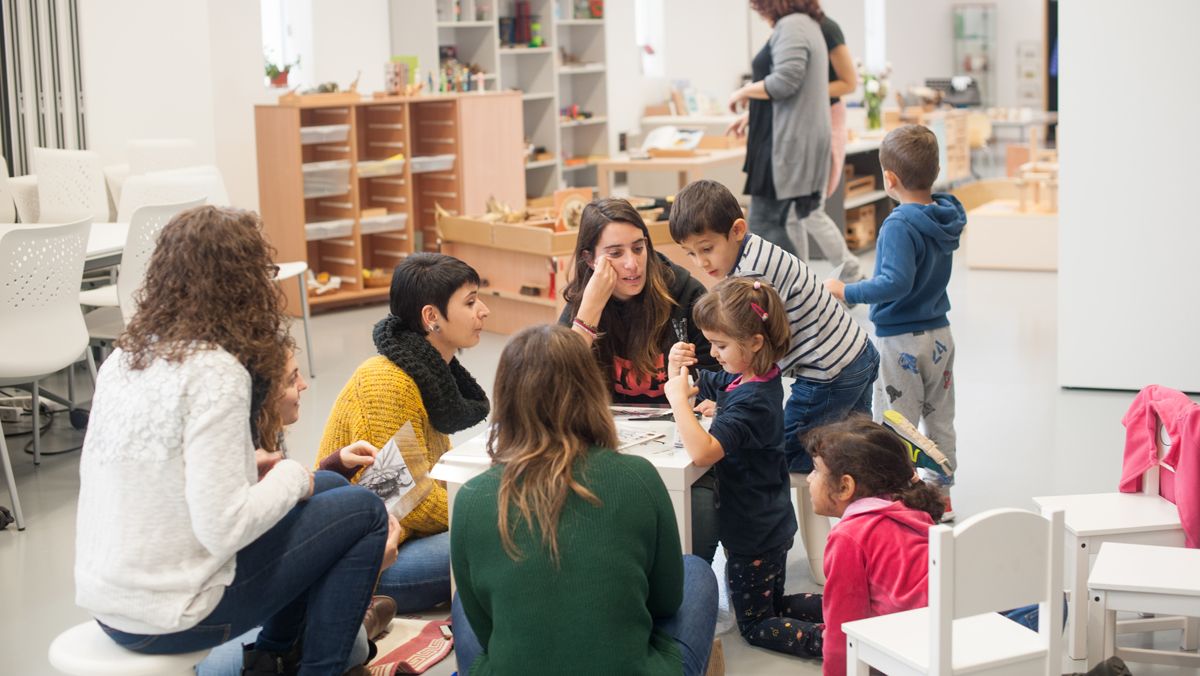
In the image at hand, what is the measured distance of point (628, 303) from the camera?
3344 mm

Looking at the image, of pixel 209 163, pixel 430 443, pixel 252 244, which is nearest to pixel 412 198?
pixel 209 163

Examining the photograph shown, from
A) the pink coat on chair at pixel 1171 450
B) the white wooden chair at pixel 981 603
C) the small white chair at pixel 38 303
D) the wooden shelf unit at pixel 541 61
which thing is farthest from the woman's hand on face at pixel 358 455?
the wooden shelf unit at pixel 541 61

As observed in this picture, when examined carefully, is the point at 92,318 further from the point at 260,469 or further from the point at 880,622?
the point at 880,622

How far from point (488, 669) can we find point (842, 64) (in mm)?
5145

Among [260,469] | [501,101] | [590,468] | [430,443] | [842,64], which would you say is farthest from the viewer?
[501,101]

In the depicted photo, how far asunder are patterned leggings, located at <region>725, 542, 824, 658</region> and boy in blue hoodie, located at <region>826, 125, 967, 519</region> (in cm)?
89

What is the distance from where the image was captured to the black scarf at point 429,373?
3.05 m

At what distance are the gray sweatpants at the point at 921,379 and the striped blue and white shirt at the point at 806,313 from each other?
1.84 feet

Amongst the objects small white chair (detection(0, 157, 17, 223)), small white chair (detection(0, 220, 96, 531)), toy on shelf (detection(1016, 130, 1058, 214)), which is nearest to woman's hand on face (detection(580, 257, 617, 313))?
small white chair (detection(0, 220, 96, 531))

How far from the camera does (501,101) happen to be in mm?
8227

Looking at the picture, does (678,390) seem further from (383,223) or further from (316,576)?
(383,223)

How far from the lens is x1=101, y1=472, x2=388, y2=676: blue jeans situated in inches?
93.5

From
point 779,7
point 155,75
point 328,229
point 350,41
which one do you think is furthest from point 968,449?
point 350,41

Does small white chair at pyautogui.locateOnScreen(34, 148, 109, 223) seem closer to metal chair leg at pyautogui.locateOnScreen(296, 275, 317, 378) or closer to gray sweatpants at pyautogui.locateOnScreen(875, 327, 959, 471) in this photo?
metal chair leg at pyautogui.locateOnScreen(296, 275, 317, 378)
